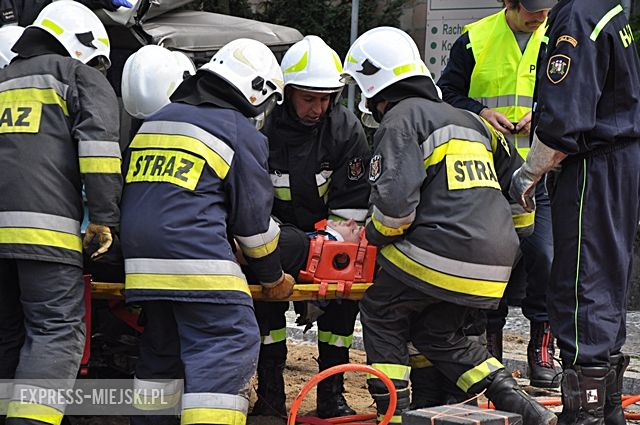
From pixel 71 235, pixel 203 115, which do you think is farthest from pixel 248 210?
pixel 71 235

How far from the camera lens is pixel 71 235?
14.4 feet

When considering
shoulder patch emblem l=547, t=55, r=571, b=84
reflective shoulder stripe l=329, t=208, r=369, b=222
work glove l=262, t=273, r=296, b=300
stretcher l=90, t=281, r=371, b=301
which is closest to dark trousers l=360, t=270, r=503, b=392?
stretcher l=90, t=281, r=371, b=301

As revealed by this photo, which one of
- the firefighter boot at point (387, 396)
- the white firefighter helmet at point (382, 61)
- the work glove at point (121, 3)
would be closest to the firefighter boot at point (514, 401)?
the firefighter boot at point (387, 396)

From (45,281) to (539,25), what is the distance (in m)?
2.99

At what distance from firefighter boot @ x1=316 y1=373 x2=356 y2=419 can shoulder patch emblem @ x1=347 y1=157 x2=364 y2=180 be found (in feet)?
3.31

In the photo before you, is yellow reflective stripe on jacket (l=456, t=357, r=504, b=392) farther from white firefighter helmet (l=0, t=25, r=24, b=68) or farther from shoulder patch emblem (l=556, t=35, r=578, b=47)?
white firefighter helmet (l=0, t=25, r=24, b=68)

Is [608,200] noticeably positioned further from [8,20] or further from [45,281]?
[8,20]

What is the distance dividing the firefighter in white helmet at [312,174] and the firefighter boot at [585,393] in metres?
1.31

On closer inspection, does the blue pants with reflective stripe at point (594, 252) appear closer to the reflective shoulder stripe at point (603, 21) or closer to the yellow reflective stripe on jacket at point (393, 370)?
the reflective shoulder stripe at point (603, 21)

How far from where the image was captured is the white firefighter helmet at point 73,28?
4.66 m

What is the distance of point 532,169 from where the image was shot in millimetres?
4488

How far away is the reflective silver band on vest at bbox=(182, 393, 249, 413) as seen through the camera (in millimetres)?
4164

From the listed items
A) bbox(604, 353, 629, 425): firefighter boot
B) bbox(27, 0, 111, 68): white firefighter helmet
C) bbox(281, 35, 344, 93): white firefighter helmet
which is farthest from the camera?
bbox(281, 35, 344, 93): white firefighter helmet

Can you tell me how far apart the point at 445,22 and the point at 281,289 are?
458 centimetres
